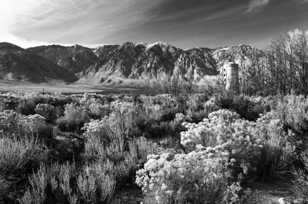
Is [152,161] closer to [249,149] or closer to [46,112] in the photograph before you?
[249,149]

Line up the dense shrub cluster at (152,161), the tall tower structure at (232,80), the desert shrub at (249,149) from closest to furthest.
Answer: the dense shrub cluster at (152,161) → the desert shrub at (249,149) → the tall tower structure at (232,80)

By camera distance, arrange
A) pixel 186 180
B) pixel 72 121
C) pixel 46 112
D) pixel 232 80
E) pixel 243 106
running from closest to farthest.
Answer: pixel 186 180 → pixel 72 121 → pixel 46 112 → pixel 243 106 → pixel 232 80

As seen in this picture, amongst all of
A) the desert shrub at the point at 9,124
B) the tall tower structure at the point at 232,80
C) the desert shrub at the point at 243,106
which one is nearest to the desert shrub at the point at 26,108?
the desert shrub at the point at 9,124

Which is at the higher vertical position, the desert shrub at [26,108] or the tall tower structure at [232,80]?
the tall tower structure at [232,80]

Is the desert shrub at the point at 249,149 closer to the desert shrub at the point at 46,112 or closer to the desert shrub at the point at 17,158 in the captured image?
the desert shrub at the point at 17,158

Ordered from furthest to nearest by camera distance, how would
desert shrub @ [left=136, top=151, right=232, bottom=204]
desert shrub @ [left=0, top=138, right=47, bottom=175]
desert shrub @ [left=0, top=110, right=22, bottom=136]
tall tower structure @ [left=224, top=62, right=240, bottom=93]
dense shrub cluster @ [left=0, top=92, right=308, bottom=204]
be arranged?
tall tower structure @ [left=224, top=62, right=240, bottom=93], desert shrub @ [left=0, top=110, right=22, bottom=136], desert shrub @ [left=0, top=138, right=47, bottom=175], dense shrub cluster @ [left=0, top=92, right=308, bottom=204], desert shrub @ [left=136, top=151, right=232, bottom=204]

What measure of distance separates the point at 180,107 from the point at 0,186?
25.5 feet

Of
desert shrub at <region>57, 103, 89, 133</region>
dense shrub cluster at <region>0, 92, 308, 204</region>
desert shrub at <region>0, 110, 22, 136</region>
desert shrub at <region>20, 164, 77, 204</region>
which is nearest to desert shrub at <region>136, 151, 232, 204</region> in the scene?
dense shrub cluster at <region>0, 92, 308, 204</region>

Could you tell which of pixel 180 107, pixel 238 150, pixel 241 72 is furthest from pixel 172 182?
pixel 241 72

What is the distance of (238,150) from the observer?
4.34 meters

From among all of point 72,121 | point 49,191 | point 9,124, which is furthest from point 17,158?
point 72,121

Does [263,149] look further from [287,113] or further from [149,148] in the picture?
[287,113]

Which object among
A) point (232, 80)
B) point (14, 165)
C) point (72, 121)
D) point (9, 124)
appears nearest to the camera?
point (14, 165)

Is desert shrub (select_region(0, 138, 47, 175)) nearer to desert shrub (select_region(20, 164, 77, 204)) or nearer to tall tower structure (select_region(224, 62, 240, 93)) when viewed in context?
desert shrub (select_region(20, 164, 77, 204))
